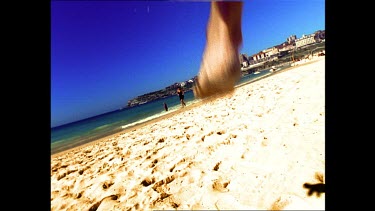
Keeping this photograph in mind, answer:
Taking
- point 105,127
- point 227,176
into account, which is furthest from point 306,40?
point 227,176

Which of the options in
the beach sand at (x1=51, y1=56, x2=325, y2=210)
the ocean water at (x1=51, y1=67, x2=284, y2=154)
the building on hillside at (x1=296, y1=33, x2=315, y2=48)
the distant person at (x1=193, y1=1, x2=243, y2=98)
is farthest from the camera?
the building on hillside at (x1=296, y1=33, x2=315, y2=48)

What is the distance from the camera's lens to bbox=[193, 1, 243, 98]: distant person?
112cm

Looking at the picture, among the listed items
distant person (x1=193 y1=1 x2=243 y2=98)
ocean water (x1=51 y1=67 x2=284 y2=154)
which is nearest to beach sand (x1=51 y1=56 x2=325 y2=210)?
ocean water (x1=51 y1=67 x2=284 y2=154)

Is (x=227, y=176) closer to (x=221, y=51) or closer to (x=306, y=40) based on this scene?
(x=221, y=51)

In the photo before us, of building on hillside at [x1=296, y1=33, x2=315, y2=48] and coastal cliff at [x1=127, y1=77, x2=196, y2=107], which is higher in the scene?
building on hillside at [x1=296, y1=33, x2=315, y2=48]

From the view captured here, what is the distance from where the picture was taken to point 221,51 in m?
1.13

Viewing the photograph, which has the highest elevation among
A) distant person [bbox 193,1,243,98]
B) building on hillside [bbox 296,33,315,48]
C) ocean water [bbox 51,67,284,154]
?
building on hillside [bbox 296,33,315,48]

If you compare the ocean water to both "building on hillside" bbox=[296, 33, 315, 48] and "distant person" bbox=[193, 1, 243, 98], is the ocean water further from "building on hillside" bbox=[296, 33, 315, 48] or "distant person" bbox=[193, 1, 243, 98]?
"building on hillside" bbox=[296, 33, 315, 48]

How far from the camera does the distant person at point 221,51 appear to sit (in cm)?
112

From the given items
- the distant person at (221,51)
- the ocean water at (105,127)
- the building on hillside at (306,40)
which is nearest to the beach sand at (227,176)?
the ocean water at (105,127)

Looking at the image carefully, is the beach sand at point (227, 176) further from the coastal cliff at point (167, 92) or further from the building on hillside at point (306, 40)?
the building on hillside at point (306, 40)

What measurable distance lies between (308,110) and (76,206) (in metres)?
4.93
